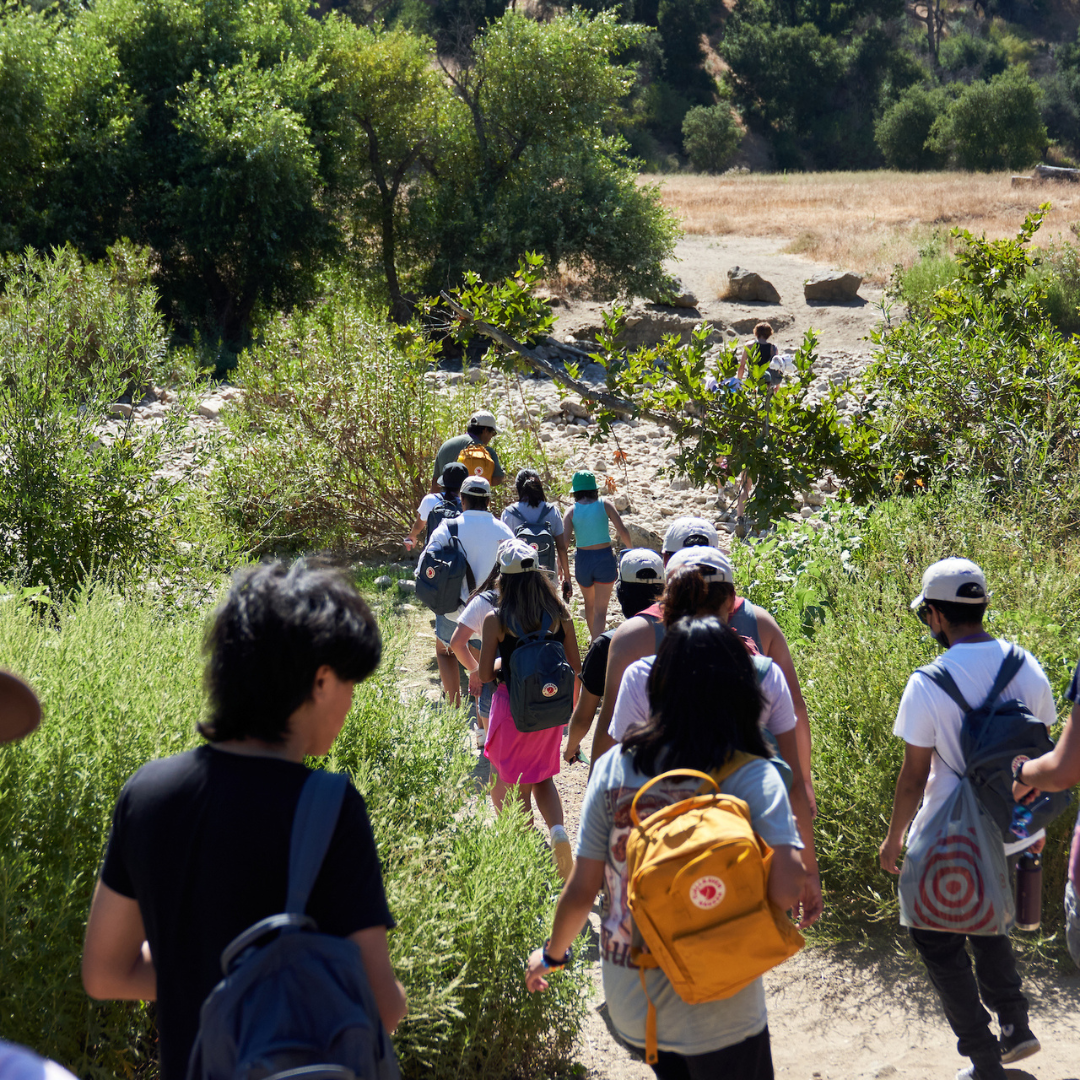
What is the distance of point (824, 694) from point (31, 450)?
4847 mm

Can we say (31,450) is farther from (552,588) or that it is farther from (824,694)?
(824,694)

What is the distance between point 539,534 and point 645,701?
3.40 meters

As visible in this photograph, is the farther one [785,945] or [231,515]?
[231,515]

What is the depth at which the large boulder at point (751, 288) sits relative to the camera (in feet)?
66.4

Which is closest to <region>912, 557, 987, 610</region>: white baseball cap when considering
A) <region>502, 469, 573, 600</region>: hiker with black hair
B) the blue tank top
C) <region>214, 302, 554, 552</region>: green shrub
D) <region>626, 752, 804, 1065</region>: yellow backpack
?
<region>626, 752, 804, 1065</region>: yellow backpack

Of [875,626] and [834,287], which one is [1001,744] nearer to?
[875,626]

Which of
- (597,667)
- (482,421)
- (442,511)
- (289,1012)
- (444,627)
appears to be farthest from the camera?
(482,421)

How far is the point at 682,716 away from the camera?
1.99m

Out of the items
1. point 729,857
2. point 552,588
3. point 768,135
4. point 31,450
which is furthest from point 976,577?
point 768,135

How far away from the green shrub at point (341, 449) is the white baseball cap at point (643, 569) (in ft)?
18.4

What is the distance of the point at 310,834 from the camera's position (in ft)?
4.66

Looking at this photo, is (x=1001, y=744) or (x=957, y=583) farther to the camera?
(x=957, y=583)

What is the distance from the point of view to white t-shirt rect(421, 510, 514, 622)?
5.20 meters

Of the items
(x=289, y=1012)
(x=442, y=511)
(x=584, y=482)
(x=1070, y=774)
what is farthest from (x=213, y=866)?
(x=584, y=482)
